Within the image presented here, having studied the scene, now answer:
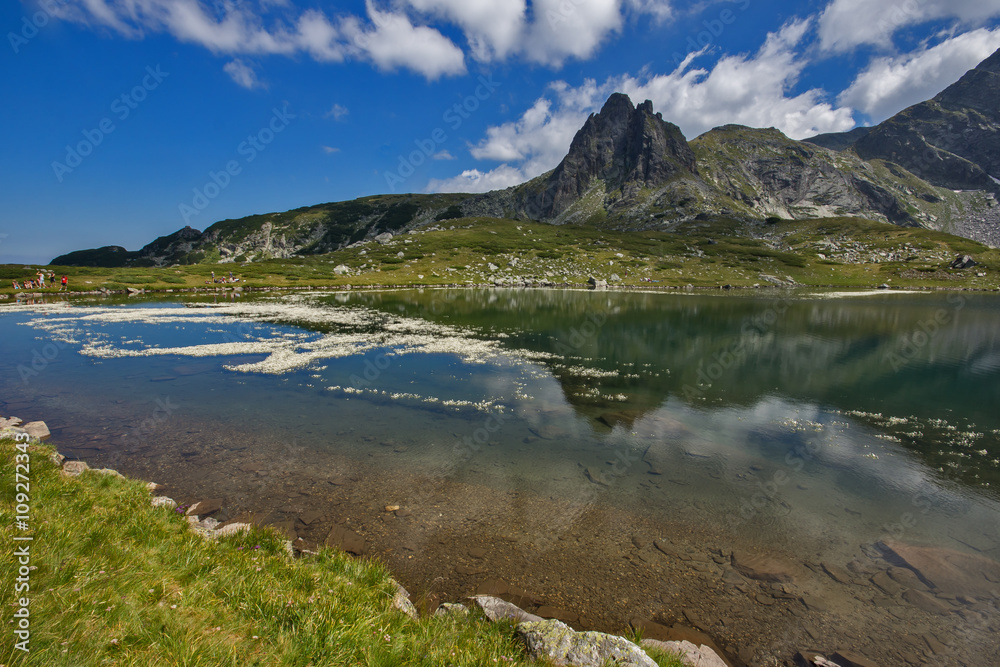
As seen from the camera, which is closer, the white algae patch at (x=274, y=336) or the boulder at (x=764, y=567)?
the boulder at (x=764, y=567)

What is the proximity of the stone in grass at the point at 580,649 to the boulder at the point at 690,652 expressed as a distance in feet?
5.15

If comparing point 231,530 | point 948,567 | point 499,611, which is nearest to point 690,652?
Answer: point 499,611

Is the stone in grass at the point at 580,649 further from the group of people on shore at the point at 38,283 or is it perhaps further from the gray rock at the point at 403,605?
the group of people on shore at the point at 38,283

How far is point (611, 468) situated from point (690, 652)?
322 inches

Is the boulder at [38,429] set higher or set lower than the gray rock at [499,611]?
higher

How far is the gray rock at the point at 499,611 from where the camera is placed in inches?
305

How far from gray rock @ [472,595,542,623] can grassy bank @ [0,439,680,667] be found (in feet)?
1.03

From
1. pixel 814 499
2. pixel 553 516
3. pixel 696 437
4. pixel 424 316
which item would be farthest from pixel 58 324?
pixel 814 499

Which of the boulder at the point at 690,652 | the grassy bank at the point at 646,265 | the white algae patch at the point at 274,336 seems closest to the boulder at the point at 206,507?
the boulder at the point at 690,652

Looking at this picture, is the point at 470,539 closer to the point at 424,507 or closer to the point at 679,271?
the point at 424,507

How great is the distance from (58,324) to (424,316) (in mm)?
44323

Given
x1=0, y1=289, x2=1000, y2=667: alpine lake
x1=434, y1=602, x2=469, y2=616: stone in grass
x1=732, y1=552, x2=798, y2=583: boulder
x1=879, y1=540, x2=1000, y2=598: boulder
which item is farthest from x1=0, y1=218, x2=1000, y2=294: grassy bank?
x1=879, y1=540, x2=1000, y2=598: boulder

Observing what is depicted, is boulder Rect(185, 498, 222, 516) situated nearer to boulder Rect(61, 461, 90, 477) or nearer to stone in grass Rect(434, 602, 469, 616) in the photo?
boulder Rect(61, 461, 90, 477)

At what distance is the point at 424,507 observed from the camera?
13039 millimetres
